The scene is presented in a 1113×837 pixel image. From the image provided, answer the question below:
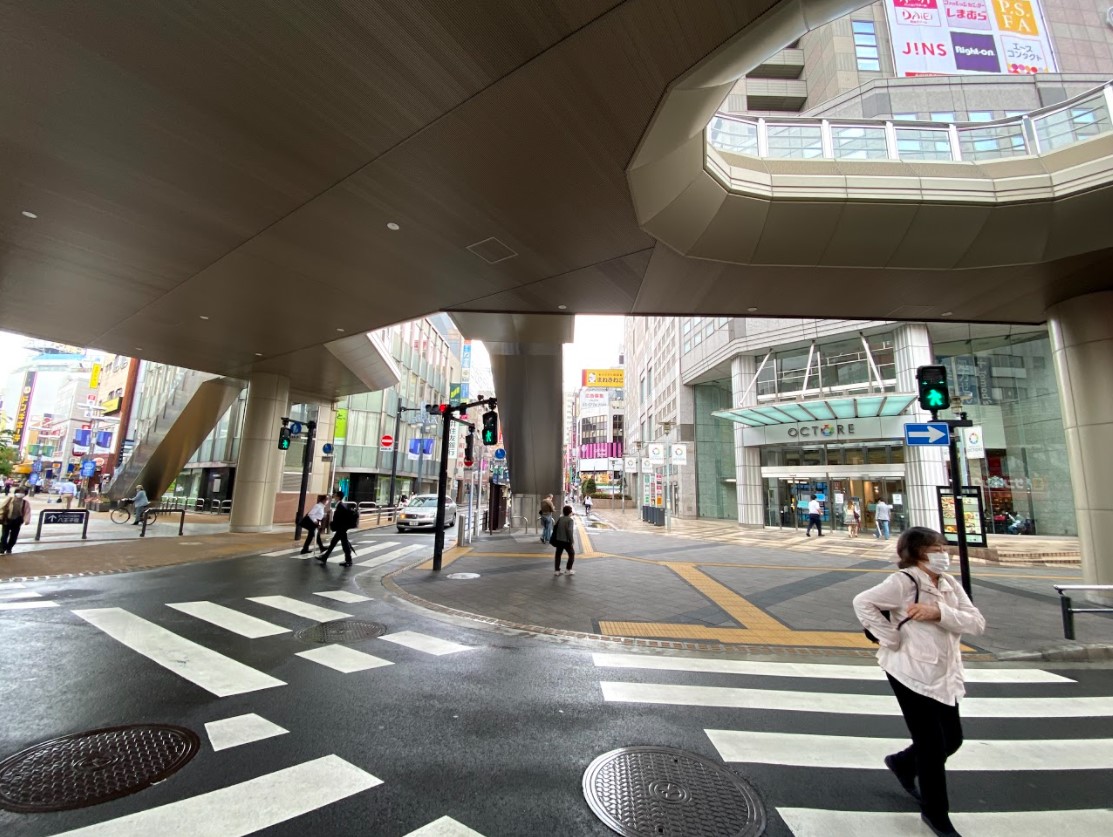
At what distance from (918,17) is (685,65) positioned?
46.1 metres

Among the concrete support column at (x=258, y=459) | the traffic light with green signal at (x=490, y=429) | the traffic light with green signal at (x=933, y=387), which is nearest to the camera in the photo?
the traffic light with green signal at (x=933, y=387)

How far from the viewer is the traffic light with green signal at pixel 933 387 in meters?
8.35

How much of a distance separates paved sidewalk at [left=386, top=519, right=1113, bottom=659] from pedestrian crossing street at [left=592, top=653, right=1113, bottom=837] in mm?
973

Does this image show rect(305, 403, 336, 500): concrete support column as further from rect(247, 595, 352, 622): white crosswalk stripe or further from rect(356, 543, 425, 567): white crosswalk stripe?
rect(247, 595, 352, 622): white crosswalk stripe

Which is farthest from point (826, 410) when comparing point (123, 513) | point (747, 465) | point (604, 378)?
point (604, 378)

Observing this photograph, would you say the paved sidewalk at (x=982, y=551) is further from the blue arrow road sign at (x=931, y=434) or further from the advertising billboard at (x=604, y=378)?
the advertising billboard at (x=604, y=378)

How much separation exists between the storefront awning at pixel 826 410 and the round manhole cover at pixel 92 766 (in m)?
27.9

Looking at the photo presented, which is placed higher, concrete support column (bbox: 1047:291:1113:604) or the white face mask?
concrete support column (bbox: 1047:291:1113:604)

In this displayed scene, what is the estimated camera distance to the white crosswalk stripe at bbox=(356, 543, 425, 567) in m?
13.0

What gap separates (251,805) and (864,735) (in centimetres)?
464

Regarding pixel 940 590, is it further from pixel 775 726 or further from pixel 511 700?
pixel 511 700

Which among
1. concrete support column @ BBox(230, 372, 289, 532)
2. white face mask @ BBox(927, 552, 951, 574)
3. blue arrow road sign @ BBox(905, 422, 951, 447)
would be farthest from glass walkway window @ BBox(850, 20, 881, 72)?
white face mask @ BBox(927, 552, 951, 574)

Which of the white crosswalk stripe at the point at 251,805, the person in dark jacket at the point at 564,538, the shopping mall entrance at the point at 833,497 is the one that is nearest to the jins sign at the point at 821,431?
the shopping mall entrance at the point at 833,497

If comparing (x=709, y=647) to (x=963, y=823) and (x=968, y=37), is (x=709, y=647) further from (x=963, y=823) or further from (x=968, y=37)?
(x=968, y=37)
